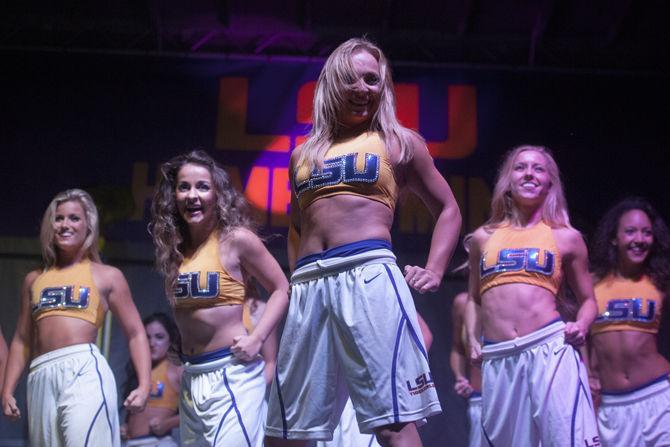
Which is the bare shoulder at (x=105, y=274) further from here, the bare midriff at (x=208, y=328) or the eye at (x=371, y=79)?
the eye at (x=371, y=79)

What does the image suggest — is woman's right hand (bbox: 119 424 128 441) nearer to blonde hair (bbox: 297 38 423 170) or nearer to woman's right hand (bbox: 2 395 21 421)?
woman's right hand (bbox: 2 395 21 421)

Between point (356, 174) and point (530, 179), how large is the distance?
6.42 ft

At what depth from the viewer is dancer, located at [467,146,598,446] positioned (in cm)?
390

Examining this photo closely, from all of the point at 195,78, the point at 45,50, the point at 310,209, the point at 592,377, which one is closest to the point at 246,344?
the point at 310,209

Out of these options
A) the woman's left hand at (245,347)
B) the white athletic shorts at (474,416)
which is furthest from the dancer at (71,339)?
the white athletic shorts at (474,416)

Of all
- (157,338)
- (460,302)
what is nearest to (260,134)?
(157,338)

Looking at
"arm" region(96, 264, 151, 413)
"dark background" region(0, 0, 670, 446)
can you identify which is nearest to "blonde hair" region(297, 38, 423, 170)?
"arm" region(96, 264, 151, 413)

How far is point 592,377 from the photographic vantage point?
543 cm

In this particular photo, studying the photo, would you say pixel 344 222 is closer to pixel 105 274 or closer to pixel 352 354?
pixel 352 354

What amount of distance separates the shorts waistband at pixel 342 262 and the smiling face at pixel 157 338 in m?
4.18

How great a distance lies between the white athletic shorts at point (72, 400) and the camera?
14.2 feet

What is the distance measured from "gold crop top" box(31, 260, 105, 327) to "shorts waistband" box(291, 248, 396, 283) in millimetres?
2304

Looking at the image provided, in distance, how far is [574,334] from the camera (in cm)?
400

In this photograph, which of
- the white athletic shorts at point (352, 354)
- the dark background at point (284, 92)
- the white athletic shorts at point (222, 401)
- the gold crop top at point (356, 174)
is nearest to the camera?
the white athletic shorts at point (352, 354)
